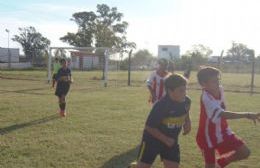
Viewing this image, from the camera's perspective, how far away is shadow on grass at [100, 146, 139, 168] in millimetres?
7524

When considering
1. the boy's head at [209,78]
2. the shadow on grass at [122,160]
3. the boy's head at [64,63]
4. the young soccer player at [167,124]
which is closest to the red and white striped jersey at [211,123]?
the boy's head at [209,78]

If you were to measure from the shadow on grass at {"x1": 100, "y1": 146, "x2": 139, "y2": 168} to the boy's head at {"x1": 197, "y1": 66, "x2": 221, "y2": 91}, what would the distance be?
7.63 ft

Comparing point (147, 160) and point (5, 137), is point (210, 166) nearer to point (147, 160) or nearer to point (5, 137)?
point (147, 160)

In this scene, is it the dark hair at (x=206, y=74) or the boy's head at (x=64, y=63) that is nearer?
the dark hair at (x=206, y=74)

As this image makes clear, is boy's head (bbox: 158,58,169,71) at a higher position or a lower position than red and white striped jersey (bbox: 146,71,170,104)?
higher

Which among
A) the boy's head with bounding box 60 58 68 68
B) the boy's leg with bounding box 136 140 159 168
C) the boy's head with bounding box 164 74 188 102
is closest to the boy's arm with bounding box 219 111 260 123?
the boy's head with bounding box 164 74 188 102

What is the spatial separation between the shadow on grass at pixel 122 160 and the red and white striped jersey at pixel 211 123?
6.50 feet

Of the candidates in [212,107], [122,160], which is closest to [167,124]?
[212,107]

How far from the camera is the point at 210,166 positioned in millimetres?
5938

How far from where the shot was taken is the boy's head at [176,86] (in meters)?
5.31

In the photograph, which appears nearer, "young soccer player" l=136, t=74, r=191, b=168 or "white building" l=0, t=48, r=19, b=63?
"young soccer player" l=136, t=74, r=191, b=168

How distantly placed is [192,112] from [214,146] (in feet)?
28.5

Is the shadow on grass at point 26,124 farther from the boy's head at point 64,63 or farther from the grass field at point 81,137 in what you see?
the boy's head at point 64,63

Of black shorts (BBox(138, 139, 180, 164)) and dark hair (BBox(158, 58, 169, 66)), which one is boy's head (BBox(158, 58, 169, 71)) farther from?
black shorts (BBox(138, 139, 180, 164))
